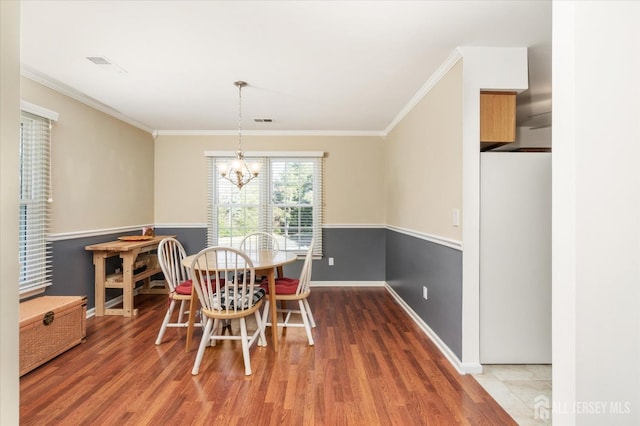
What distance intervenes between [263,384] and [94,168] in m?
3.21

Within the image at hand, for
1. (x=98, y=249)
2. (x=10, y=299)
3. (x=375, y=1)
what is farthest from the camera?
(x=98, y=249)

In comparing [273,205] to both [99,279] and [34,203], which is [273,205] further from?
[34,203]

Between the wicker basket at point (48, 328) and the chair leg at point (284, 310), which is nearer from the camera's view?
the wicker basket at point (48, 328)

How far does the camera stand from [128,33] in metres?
2.24

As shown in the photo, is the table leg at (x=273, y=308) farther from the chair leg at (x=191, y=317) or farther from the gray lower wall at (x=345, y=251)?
the gray lower wall at (x=345, y=251)

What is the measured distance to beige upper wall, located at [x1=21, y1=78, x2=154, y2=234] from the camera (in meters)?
3.27

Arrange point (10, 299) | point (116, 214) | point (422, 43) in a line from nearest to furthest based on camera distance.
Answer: point (10, 299), point (422, 43), point (116, 214)

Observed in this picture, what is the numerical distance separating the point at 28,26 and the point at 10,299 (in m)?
2.21

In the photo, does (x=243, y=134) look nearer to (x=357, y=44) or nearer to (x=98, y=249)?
(x=98, y=249)

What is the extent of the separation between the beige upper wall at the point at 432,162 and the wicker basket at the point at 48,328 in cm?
321

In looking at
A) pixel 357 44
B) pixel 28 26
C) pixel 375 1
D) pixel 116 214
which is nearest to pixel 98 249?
pixel 116 214

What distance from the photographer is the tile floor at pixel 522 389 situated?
1.89m

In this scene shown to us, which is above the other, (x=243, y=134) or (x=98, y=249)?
(x=243, y=134)

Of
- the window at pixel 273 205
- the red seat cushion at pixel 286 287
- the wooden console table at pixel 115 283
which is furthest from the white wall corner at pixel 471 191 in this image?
the wooden console table at pixel 115 283
